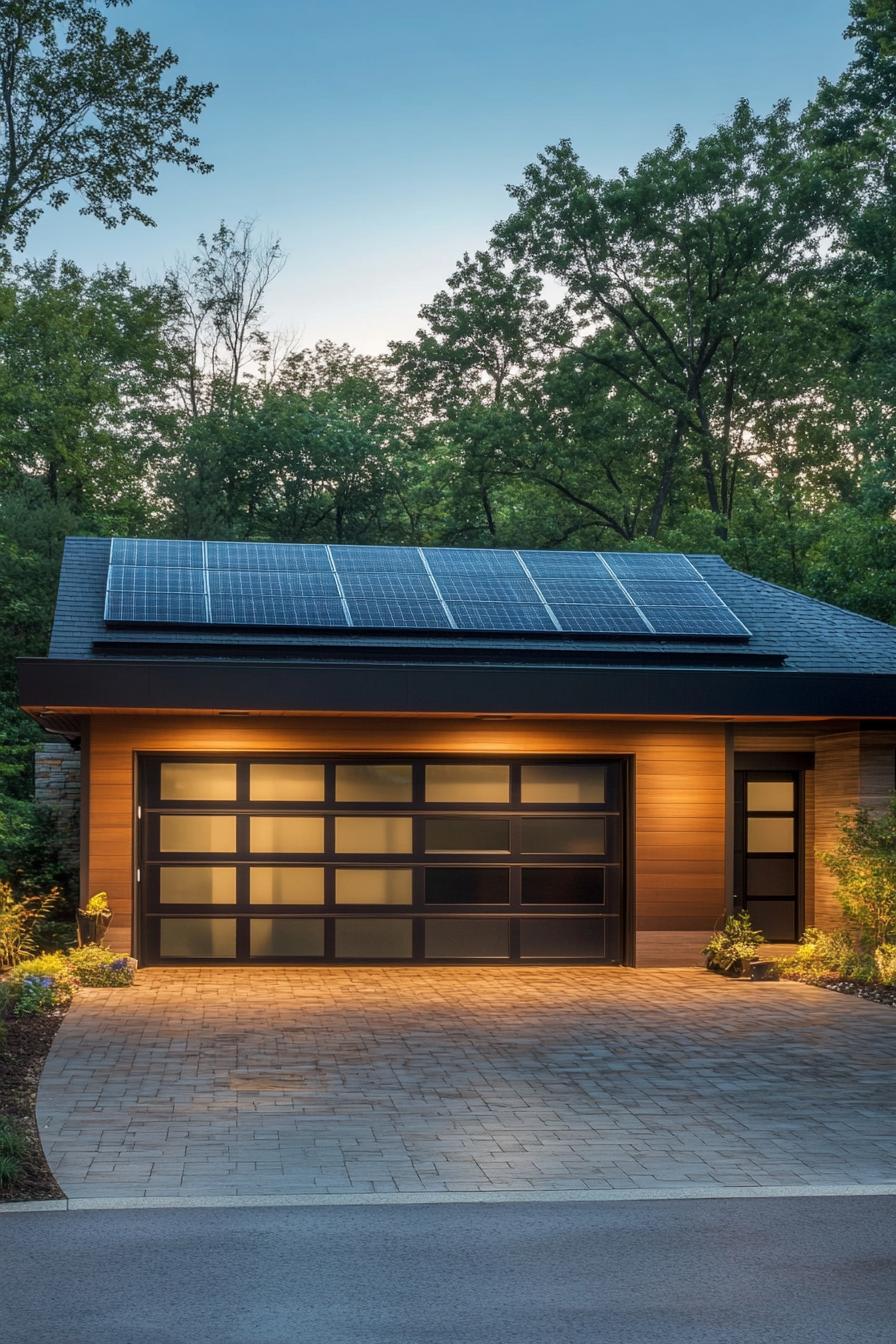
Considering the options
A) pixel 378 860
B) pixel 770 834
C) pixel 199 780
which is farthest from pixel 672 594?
pixel 199 780

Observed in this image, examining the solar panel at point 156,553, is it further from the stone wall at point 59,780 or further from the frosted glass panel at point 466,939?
the frosted glass panel at point 466,939

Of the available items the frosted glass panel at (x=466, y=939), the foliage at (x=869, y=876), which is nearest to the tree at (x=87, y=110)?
the frosted glass panel at (x=466, y=939)

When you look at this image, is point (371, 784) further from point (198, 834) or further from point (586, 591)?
point (586, 591)

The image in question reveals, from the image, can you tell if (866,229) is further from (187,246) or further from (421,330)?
(187,246)

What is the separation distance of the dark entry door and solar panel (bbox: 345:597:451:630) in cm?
424

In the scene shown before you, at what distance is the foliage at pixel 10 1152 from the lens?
6.84m

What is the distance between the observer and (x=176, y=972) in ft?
50.3

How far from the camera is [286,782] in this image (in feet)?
52.1

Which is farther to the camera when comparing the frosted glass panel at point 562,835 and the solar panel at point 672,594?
the solar panel at point 672,594

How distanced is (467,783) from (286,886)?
7.82 feet

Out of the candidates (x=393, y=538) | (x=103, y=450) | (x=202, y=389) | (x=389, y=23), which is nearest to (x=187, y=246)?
(x=202, y=389)

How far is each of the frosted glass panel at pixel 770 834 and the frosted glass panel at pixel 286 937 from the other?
17.9 feet

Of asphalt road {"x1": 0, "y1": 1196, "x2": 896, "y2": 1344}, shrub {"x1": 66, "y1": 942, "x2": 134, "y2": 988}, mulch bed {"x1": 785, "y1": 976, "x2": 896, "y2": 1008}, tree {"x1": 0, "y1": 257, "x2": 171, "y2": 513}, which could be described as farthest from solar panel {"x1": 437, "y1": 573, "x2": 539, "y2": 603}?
tree {"x1": 0, "y1": 257, "x2": 171, "y2": 513}

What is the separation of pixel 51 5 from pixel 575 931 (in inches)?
471
